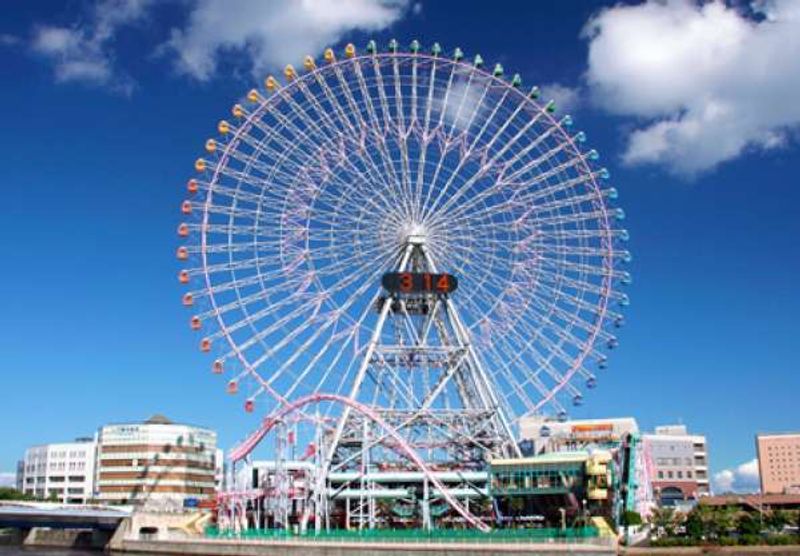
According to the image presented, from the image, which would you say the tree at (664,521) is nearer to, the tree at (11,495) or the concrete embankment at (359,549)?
the concrete embankment at (359,549)

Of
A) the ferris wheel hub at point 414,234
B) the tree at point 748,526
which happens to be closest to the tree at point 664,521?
the tree at point 748,526

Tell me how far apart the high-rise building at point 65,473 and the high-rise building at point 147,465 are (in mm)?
9554

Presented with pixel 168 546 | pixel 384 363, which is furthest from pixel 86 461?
pixel 384 363

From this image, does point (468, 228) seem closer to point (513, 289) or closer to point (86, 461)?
point (513, 289)

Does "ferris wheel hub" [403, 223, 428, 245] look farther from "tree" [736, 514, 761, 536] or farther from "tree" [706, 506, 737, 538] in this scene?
"tree" [736, 514, 761, 536]

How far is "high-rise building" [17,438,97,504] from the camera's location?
181 meters

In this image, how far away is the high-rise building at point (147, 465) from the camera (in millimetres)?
166625

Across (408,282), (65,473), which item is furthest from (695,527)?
(65,473)

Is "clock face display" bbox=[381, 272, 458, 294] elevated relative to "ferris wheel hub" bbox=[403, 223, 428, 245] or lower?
lower

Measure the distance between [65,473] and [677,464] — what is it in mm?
108240

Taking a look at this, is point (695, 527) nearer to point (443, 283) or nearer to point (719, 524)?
point (719, 524)

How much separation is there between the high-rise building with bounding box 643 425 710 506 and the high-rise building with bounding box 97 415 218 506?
75.5m

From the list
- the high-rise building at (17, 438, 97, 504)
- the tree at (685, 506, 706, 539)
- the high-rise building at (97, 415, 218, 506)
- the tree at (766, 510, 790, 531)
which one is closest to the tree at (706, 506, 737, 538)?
the tree at (685, 506, 706, 539)

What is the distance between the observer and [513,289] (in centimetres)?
9912
